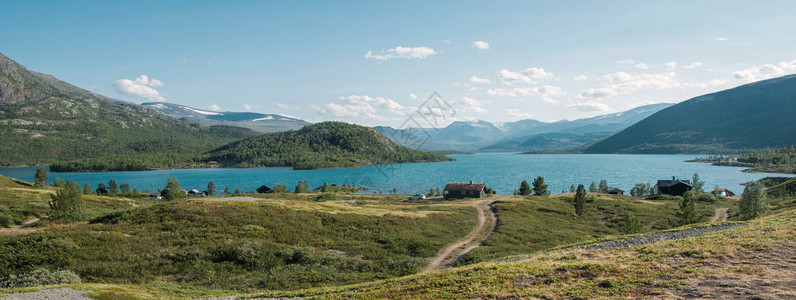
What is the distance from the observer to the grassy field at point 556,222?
130ft

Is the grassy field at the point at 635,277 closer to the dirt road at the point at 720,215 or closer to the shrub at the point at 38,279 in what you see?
the shrub at the point at 38,279

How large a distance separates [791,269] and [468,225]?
118 ft

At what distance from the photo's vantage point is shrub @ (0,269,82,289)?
2027cm

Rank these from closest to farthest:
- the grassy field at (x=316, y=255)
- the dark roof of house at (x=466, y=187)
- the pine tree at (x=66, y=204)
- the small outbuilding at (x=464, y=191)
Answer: the grassy field at (x=316, y=255) → the pine tree at (x=66, y=204) → the small outbuilding at (x=464, y=191) → the dark roof of house at (x=466, y=187)

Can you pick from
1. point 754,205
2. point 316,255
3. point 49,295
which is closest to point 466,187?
point 754,205

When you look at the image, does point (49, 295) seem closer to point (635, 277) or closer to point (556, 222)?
point (635, 277)

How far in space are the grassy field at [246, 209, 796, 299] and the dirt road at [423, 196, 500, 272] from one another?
10.8 meters

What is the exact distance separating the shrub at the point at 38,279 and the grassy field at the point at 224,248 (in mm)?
1765

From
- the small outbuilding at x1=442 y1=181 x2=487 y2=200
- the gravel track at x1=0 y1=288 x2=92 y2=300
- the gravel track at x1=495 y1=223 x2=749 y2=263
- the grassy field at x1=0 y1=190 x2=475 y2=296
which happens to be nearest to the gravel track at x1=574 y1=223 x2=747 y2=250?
the gravel track at x1=495 y1=223 x2=749 y2=263

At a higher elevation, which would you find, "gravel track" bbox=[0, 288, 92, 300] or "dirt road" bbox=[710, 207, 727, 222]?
"gravel track" bbox=[0, 288, 92, 300]

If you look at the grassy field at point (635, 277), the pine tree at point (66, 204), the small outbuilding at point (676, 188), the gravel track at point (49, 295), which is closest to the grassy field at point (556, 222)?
the small outbuilding at point (676, 188)

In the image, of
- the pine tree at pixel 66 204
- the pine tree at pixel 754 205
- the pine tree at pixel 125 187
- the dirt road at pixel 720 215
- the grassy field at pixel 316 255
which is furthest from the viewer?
the pine tree at pixel 125 187

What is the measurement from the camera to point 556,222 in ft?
196

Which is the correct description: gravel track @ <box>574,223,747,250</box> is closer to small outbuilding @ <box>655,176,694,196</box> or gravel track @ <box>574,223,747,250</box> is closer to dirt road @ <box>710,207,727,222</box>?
dirt road @ <box>710,207,727,222</box>
